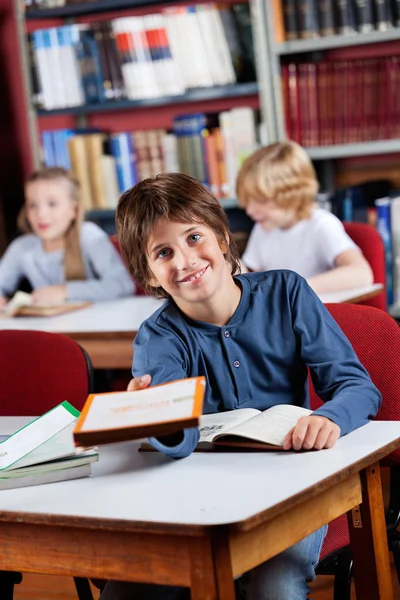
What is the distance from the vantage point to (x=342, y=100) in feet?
13.2

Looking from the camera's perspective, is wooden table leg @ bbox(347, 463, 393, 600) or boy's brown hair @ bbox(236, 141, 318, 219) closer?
wooden table leg @ bbox(347, 463, 393, 600)

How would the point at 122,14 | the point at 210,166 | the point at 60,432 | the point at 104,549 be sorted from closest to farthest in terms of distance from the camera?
the point at 104,549 → the point at 60,432 → the point at 210,166 → the point at 122,14

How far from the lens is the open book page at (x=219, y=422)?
64.0 inches

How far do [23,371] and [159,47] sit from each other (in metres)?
2.37

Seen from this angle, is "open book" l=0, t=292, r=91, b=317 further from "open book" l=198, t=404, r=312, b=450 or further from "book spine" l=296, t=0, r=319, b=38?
"open book" l=198, t=404, r=312, b=450

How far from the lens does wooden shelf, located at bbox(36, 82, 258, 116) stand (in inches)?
164

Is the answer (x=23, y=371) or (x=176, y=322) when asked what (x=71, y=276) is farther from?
(x=176, y=322)

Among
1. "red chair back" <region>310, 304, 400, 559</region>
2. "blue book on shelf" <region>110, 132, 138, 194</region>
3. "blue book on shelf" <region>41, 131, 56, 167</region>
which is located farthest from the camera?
"blue book on shelf" <region>41, 131, 56, 167</region>

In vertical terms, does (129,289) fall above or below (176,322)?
below

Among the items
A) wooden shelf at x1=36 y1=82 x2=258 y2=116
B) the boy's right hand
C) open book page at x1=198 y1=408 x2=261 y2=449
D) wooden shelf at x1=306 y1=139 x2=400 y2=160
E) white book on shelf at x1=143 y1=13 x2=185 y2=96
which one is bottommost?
open book page at x1=198 y1=408 x2=261 y2=449

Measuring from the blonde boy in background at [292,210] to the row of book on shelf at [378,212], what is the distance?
0.48 metres

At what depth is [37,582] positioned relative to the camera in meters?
2.89

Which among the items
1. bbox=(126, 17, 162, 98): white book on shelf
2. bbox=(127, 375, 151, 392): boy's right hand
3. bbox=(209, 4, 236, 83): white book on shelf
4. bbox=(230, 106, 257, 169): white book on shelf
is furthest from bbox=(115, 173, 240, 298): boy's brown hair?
bbox=(126, 17, 162, 98): white book on shelf

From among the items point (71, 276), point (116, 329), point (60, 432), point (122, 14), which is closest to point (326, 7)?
point (122, 14)
